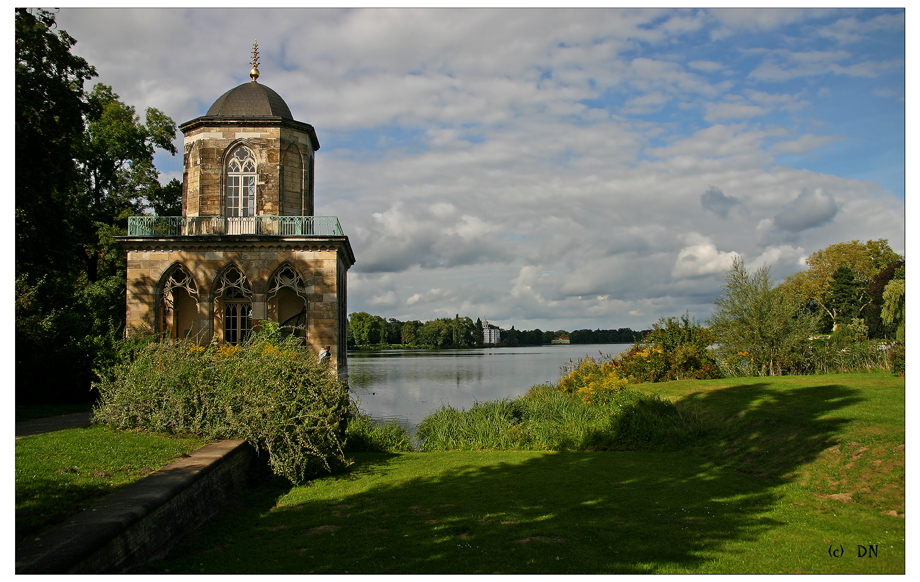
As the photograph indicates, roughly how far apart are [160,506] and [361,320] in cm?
10521

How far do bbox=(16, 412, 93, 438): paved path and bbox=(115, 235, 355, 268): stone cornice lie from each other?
847cm

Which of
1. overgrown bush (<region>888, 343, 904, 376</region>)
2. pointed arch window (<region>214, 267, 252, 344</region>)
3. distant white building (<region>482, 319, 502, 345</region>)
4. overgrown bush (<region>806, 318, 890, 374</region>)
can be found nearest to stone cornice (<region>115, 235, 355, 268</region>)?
pointed arch window (<region>214, 267, 252, 344</region>)

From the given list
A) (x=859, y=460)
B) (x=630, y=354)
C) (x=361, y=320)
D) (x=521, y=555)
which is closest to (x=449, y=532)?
(x=521, y=555)

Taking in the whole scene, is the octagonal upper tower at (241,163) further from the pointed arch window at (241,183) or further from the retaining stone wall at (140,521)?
the retaining stone wall at (140,521)

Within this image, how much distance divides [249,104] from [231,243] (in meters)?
6.36

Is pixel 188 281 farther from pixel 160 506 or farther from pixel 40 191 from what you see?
pixel 160 506

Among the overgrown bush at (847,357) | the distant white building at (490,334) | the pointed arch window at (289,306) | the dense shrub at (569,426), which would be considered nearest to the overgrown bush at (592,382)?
the dense shrub at (569,426)

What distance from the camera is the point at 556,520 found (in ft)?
21.7

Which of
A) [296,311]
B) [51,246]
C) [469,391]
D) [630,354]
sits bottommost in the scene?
[469,391]

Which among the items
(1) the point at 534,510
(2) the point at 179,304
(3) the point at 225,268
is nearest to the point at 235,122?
(3) the point at 225,268

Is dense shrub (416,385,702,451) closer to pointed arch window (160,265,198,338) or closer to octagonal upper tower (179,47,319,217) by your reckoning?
pointed arch window (160,265,198,338)

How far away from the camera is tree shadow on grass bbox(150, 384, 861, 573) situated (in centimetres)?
546

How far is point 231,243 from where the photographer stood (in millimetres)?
20594

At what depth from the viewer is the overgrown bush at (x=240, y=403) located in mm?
9203
